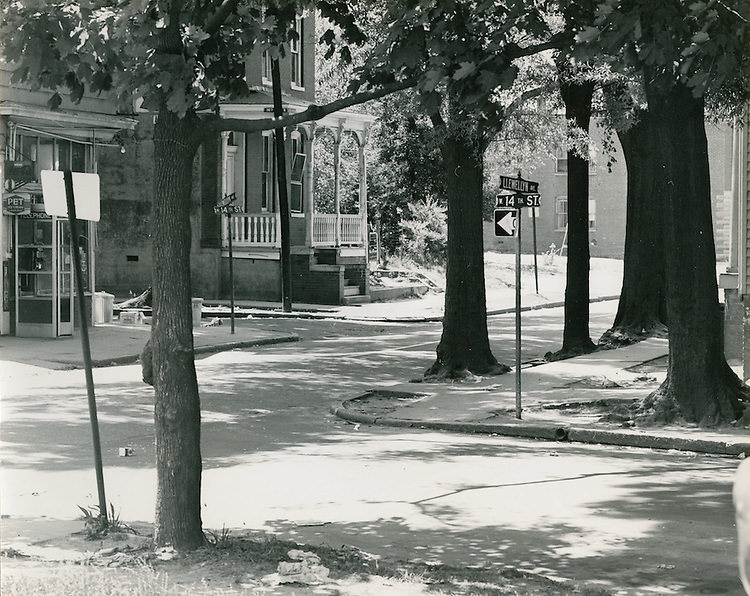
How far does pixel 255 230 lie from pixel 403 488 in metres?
26.8

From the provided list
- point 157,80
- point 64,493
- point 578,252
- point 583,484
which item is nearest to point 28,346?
point 578,252

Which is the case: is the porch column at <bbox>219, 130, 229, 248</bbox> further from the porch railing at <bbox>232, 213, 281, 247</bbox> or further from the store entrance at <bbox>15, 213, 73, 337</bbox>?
the store entrance at <bbox>15, 213, 73, 337</bbox>

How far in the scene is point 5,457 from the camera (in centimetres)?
1170

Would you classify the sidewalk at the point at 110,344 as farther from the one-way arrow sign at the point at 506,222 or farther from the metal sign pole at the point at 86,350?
the metal sign pole at the point at 86,350

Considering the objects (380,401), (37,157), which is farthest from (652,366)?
(37,157)

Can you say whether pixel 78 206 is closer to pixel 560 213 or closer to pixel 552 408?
pixel 552 408

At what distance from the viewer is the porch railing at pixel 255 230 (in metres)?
36.2

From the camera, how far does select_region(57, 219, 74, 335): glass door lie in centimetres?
2408

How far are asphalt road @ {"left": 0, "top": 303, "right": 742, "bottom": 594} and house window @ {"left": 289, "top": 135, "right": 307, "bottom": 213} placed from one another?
22019 millimetres

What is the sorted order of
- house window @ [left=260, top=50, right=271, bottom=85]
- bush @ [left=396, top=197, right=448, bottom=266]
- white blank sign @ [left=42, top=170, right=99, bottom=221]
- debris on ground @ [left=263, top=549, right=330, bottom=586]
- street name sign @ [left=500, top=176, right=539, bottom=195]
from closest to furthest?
debris on ground @ [left=263, top=549, right=330, bottom=586]
white blank sign @ [left=42, top=170, right=99, bottom=221]
street name sign @ [left=500, top=176, right=539, bottom=195]
house window @ [left=260, top=50, right=271, bottom=85]
bush @ [left=396, top=197, right=448, bottom=266]

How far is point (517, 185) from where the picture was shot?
1448 cm

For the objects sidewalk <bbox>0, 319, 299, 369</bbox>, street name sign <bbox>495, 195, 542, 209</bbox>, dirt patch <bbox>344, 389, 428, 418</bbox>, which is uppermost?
street name sign <bbox>495, 195, 542, 209</bbox>

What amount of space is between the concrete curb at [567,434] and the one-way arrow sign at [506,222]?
8.31 ft

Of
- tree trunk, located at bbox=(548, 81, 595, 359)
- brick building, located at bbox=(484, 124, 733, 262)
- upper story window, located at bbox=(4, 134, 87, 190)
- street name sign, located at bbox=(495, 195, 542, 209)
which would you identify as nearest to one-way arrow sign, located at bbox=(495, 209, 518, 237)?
street name sign, located at bbox=(495, 195, 542, 209)
